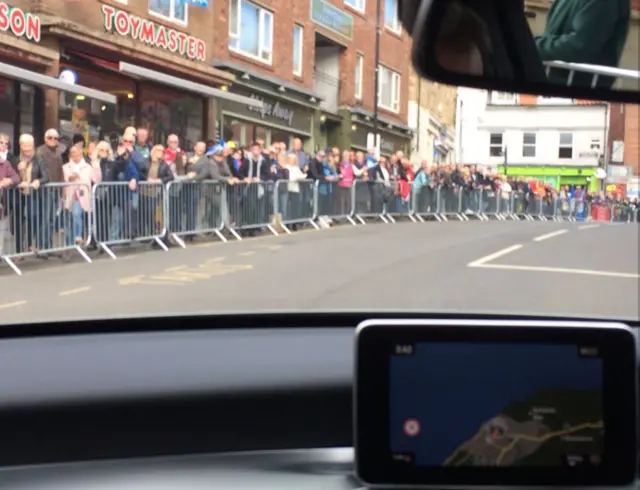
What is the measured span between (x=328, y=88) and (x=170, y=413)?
141 cm

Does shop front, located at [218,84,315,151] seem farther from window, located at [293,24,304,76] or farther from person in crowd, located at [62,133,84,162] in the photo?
person in crowd, located at [62,133,84,162]

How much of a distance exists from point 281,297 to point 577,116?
6.68 ft

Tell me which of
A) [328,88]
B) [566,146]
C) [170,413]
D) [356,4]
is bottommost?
[170,413]

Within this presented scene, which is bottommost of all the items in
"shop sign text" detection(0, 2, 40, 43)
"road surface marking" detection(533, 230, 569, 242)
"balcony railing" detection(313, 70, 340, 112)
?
"road surface marking" detection(533, 230, 569, 242)

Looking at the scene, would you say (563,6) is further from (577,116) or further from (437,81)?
(577,116)

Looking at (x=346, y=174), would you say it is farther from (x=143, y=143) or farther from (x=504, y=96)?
(x=504, y=96)

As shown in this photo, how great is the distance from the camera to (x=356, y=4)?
9.57 feet

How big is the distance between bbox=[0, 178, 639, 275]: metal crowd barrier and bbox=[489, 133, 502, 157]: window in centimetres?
103

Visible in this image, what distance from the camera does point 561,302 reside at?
5.32m

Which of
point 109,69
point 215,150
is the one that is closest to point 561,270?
point 215,150

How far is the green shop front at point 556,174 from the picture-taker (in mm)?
3213

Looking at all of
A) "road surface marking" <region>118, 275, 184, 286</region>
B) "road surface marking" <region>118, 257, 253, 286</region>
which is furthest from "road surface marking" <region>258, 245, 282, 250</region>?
"road surface marking" <region>118, 275, 184, 286</region>

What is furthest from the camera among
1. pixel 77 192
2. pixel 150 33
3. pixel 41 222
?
pixel 77 192

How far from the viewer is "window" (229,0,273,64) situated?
126 inches
